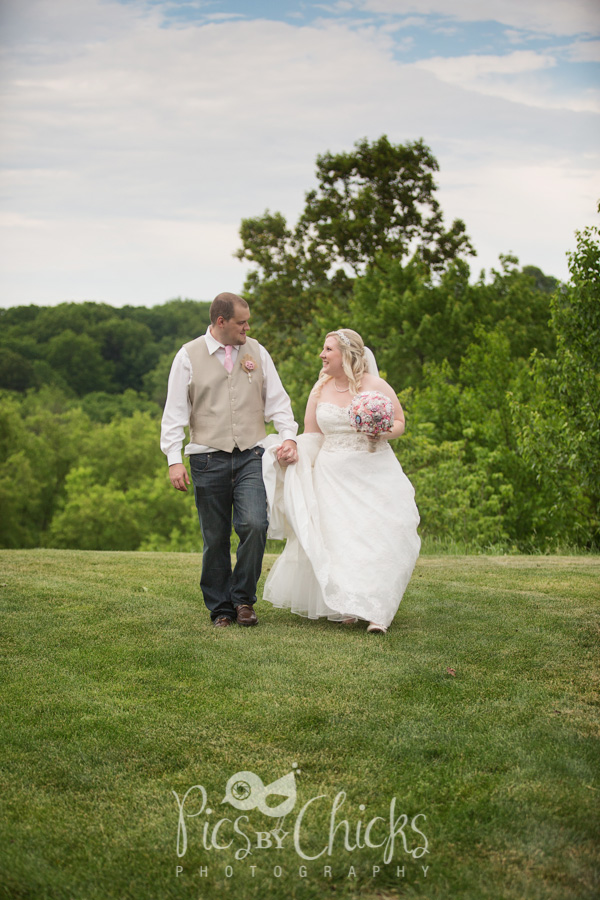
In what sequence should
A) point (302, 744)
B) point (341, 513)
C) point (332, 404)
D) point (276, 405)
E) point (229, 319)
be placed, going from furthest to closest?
point (332, 404), point (276, 405), point (341, 513), point (229, 319), point (302, 744)

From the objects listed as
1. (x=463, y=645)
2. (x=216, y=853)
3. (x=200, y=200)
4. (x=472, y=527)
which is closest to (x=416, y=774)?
(x=216, y=853)

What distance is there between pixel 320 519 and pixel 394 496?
61 centimetres

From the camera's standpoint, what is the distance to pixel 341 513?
251 inches

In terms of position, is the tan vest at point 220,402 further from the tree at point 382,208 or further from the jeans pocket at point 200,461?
the tree at point 382,208

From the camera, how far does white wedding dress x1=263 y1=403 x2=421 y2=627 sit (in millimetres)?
6039

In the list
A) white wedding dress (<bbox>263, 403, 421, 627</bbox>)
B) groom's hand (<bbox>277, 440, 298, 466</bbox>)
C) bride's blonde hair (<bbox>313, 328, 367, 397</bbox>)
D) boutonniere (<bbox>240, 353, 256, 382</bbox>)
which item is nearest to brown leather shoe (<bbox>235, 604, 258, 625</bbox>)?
white wedding dress (<bbox>263, 403, 421, 627</bbox>)

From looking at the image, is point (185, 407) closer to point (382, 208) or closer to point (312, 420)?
point (312, 420)

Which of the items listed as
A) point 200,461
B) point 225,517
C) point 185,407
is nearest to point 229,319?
point 185,407

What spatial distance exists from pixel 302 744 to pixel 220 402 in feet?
10.2

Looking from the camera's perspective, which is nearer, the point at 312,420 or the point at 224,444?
the point at 224,444

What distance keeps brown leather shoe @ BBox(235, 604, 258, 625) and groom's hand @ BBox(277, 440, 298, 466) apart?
3.86ft

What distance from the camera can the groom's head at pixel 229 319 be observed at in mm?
6238

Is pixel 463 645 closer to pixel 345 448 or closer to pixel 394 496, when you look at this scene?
pixel 394 496

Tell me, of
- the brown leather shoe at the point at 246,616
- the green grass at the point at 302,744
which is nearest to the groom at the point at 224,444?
the brown leather shoe at the point at 246,616
